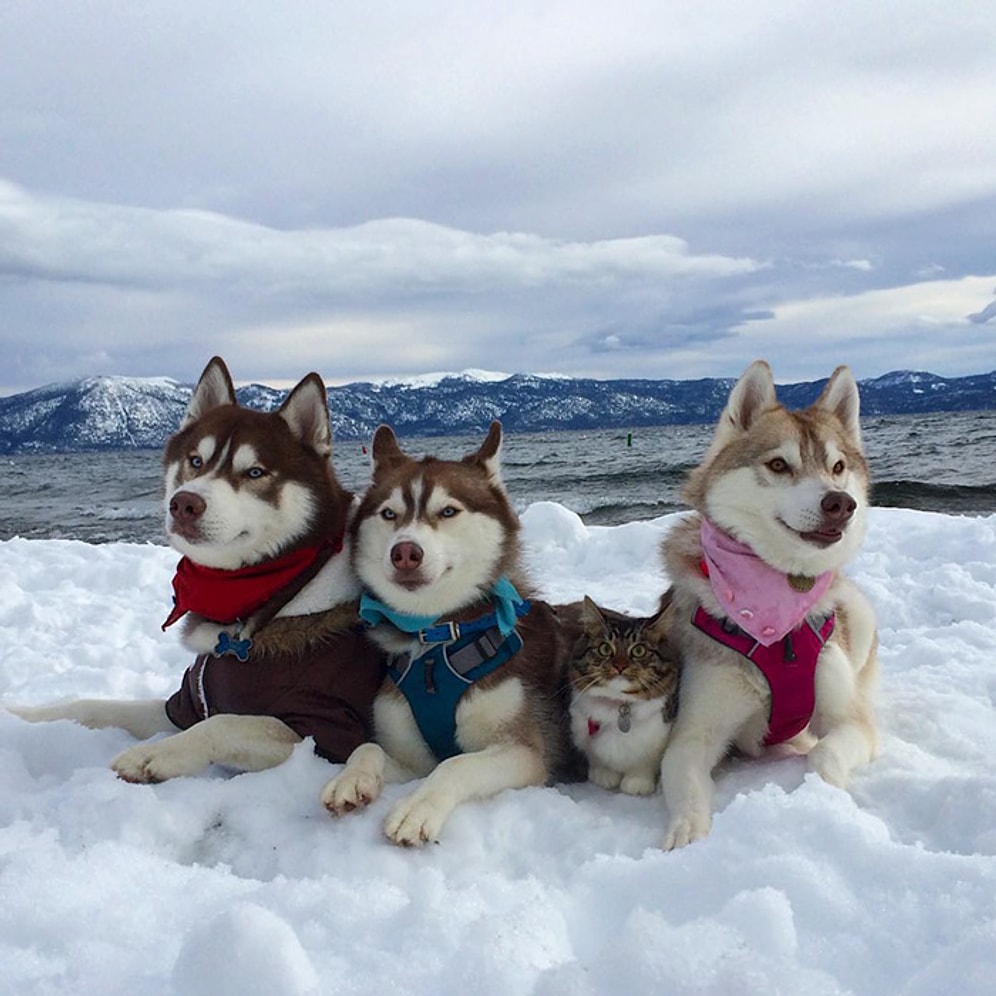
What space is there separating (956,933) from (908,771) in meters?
1.65

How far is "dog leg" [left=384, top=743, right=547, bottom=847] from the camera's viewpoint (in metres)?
2.96

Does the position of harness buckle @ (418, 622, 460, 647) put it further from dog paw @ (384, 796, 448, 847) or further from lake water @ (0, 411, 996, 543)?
lake water @ (0, 411, 996, 543)

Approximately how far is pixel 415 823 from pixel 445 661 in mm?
801

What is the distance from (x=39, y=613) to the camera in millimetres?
7504

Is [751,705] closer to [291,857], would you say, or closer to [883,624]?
[291,857]

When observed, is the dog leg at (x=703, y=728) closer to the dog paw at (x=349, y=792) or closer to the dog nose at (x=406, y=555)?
the dog paw at (x=349, y=792)

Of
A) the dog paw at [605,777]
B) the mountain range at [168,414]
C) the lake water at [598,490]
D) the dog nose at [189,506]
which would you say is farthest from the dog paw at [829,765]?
the mountain range at [168,414]

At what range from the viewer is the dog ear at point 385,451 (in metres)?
4.10

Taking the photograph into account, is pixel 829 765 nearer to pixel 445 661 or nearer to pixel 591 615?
pixel 591 615

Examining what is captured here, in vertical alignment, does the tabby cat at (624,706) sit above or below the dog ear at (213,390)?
below

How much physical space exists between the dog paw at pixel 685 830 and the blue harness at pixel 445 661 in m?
0.99

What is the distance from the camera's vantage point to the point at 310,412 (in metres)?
4.00

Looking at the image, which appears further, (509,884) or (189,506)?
(189,506)

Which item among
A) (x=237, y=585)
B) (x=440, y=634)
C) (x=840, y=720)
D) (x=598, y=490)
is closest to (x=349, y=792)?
(x=440, y=634)
